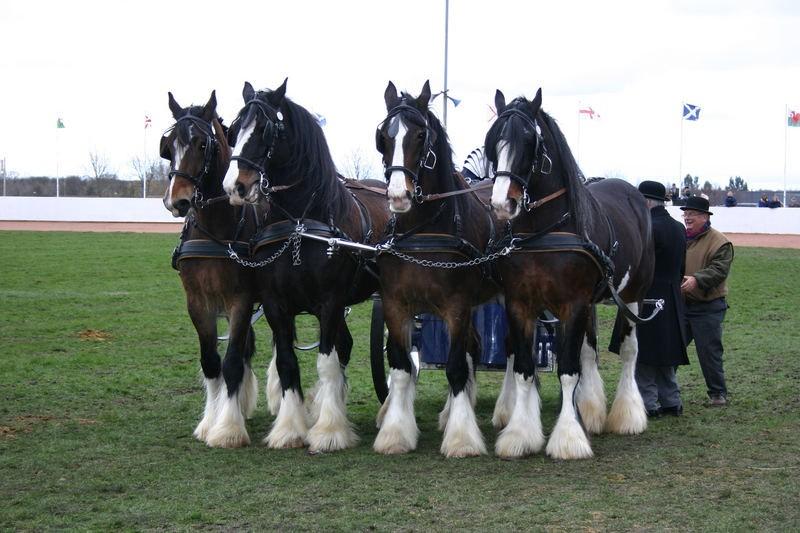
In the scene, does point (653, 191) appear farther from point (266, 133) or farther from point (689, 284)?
point (266, 133)

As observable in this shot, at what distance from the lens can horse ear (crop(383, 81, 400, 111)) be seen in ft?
23.4

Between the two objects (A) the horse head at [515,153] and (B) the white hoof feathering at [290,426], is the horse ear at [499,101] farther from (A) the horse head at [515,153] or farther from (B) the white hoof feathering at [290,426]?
(B) the white hoof feathering at [290,426]

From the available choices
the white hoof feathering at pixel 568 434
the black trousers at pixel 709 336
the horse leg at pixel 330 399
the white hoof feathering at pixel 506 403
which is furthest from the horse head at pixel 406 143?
the black trousers at pixel 709 336

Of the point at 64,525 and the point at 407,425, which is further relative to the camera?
the point at 407,425

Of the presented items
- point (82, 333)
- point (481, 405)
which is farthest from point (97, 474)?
point (82, 333)

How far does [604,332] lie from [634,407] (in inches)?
228

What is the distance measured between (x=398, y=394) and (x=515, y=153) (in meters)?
1.85

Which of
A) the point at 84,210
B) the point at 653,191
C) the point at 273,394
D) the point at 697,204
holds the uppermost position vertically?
the point at 653,191

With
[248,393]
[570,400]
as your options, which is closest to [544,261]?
[570,400]

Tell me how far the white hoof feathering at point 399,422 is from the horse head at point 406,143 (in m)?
1.28

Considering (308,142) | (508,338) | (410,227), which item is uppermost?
(308,142)

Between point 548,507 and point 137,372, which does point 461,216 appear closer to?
point 548,507

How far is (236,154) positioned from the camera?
7.12m

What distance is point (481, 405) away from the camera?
9555 mm
